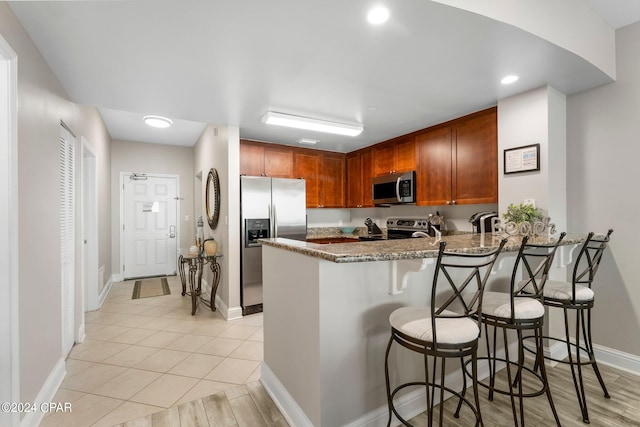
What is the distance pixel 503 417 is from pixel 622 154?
7.28 ft

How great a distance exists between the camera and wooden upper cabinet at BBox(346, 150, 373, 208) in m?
4.55

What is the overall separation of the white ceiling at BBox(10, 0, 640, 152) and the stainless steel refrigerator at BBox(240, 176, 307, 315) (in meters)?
1.04

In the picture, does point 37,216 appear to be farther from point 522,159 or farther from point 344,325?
point 522,159

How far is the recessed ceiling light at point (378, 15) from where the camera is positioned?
152 cm

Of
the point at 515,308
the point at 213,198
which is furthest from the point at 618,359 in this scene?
the point at 213,198

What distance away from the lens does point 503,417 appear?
1812 millimetres

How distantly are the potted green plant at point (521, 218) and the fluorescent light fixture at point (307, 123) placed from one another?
1844mm

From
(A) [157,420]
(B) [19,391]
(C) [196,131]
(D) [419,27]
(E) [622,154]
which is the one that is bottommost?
(A) [157,420]

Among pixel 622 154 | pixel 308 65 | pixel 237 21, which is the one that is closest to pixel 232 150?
pixel 308 65

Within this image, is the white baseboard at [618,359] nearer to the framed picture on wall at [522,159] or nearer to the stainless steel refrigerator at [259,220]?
the framed picture on wall at [522,159]

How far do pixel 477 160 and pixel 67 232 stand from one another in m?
4.09

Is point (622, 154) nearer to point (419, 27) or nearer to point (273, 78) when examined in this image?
point (419, 27)

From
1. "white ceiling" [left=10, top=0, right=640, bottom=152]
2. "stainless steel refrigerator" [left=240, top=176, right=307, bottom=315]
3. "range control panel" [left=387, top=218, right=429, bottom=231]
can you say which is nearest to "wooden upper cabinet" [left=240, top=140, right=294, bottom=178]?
"stainless steel refrigerator" [left=240, top=176, right=307, bottom=315]

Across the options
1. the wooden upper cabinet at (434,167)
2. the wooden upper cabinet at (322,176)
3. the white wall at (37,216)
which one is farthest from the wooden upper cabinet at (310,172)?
the white wall at (37,216)
